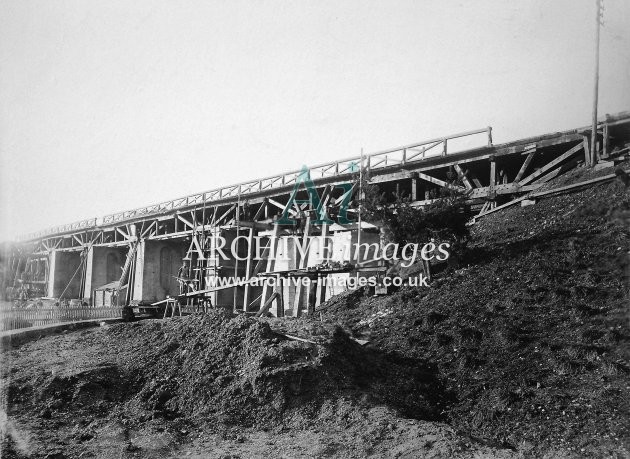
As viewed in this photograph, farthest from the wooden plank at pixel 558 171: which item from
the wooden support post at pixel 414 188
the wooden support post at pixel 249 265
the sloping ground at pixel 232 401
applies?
the wooden support post at pixel 249 265

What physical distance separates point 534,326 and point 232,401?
→ 5.54 m

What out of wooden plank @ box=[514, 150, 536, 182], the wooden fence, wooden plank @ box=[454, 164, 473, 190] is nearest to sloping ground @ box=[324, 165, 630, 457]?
wooden plank @ box=[514, 150, 536, 182]

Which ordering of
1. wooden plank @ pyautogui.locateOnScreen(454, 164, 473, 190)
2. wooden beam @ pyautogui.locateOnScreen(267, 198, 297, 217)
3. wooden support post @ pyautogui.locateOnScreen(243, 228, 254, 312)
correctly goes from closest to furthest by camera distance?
wooden plank @ pyautogui.locateOnScreen(454, 164, 473, 190), wooden beam @ pyautogui.locateOnScreen(267, 198, 297, 217), wooden support post @ pyautogui.locateOnScreen(243, 228, 254, 312)

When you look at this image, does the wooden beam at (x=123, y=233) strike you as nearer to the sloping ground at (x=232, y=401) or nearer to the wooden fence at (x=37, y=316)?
the wooden fence at (x=37, y=316)

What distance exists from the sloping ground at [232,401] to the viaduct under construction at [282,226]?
3.56m

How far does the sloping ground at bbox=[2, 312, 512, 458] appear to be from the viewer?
6.19 meters

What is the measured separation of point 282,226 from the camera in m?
20.8

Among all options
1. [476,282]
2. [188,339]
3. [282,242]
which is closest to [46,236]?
[282,242]

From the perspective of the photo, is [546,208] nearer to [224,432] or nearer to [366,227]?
[366,227]

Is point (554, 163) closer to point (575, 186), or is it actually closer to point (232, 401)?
point (575, 186)

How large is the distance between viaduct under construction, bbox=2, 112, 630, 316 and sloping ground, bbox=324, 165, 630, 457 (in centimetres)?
187

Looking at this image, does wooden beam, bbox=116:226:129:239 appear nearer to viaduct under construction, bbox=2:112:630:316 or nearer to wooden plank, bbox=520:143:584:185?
viaduct under construction, bbox=2:112:630:316

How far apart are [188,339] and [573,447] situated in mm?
7085

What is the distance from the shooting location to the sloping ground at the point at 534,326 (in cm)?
627
